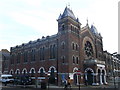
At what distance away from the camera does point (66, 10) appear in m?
36.6

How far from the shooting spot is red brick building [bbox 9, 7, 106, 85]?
3359cm

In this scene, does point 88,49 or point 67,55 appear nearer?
point 67,55

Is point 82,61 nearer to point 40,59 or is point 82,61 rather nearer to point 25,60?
point 40,59

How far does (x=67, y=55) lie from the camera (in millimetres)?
33031

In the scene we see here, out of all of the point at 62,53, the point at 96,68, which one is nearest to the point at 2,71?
the point at 62,53

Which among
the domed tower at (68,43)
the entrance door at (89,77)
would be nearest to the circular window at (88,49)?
the domed tower at (68,43)

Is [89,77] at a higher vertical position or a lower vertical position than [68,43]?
lower

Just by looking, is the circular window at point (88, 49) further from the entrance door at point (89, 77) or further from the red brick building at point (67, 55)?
the entrance door at point (89, 77)

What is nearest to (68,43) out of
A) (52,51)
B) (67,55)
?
(67,55)

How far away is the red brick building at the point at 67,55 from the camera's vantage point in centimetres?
3359

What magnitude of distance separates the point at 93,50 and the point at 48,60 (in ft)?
42.2

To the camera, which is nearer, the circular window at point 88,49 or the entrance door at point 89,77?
the entrance door at point 89,77

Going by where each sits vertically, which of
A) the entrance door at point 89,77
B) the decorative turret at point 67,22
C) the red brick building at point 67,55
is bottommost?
the entrance door at point 89,77

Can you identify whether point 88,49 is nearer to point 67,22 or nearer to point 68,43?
point 68,43
